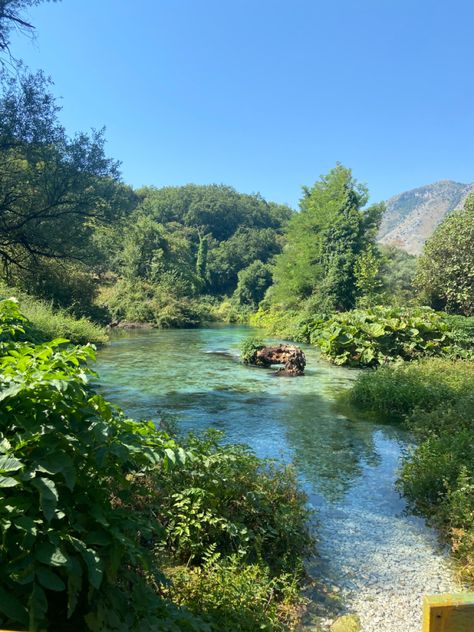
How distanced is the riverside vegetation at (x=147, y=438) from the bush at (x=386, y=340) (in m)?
0.06

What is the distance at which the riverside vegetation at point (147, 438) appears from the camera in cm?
197

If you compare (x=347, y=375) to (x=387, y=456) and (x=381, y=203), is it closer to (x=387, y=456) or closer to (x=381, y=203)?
(x=387, y=456)

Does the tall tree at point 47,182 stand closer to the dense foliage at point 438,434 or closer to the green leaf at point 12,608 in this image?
the dense foliage at point 438,434

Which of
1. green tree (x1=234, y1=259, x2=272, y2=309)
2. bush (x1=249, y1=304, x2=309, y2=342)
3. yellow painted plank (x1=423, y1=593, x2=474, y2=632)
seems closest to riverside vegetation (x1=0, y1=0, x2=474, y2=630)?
bush (x1=249, y1=304, x2=309, y2=342)

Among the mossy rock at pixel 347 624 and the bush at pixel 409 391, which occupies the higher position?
the bush at pixel 409 391

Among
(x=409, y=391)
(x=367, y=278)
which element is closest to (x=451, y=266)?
(x=367, y=278)

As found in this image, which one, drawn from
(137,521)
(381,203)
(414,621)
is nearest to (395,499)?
(414,621)

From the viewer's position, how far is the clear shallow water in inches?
149

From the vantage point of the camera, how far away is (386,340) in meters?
16.0

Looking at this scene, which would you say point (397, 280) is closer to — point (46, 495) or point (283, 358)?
point (283, 358)

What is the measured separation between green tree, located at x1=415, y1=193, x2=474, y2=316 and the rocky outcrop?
45.1 ft

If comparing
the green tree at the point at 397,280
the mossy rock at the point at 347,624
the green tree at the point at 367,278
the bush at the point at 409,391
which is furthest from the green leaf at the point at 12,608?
the green tree at the point at 397,280

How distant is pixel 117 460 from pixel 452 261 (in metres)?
26.0

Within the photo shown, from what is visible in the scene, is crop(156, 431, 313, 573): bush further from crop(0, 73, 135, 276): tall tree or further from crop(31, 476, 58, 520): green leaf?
crop(0, 73, 135, 276): tall tree
